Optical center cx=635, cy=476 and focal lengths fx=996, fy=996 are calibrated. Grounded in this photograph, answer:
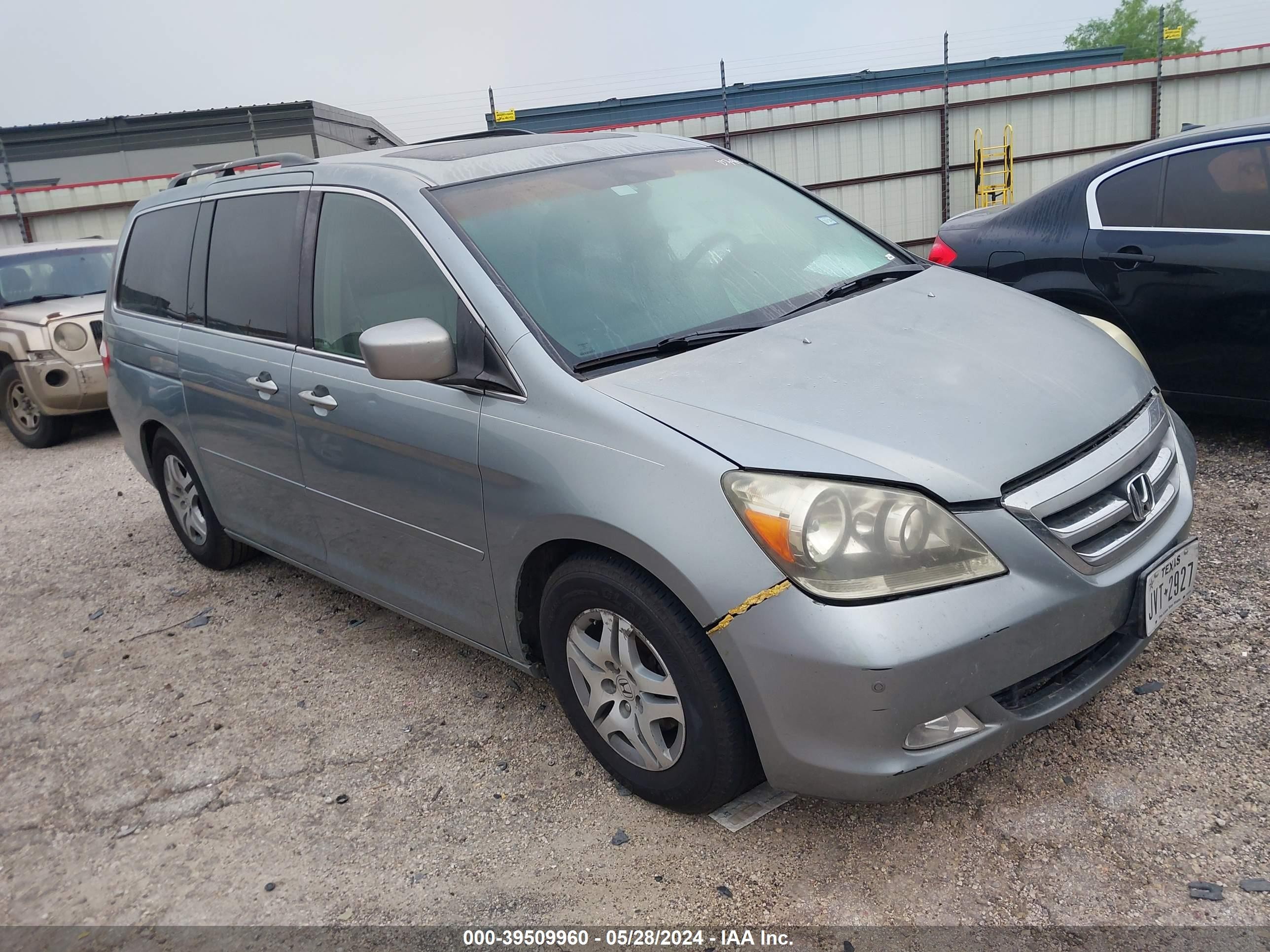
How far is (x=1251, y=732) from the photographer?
2.63m

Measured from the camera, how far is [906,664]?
206cm

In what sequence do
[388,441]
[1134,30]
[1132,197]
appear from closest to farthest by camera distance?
[388,441] → [1132,197] → [1134,30]

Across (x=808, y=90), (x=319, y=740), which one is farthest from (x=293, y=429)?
(x=808, y=90)

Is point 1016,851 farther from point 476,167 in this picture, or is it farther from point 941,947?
point 476,167

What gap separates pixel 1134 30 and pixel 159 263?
73943mm

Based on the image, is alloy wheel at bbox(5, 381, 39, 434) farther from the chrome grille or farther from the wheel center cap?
the chrome grille

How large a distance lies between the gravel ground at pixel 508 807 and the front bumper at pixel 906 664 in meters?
0.30

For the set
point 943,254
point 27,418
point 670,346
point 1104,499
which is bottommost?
point 27,418

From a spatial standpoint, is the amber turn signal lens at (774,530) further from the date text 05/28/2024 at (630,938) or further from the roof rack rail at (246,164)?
the roof rack rail at (246,164)

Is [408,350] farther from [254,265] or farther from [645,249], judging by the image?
[254,265]

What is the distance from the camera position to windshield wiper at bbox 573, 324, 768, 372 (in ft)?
8.74

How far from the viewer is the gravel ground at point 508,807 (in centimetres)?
230

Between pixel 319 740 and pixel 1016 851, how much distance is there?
6.96ft

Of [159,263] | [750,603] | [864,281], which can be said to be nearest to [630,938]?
[750,603]
